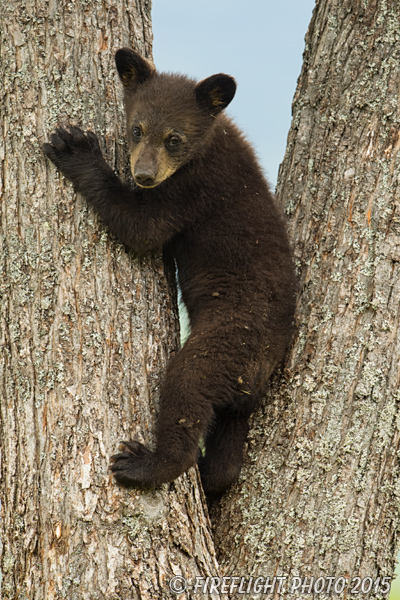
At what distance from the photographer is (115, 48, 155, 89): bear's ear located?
4.11m

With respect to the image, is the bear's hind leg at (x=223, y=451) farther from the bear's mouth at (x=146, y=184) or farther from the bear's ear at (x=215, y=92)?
the bear's ear at (x=215, y=92)

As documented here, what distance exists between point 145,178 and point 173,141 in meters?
0.59

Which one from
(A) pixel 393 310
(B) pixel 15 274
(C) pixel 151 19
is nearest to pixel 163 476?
(B) pixel 15 274

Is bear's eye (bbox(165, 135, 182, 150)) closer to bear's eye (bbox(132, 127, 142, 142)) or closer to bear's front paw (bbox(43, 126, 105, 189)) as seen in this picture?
bear's eye (bbox(132, 127, 142, 142))

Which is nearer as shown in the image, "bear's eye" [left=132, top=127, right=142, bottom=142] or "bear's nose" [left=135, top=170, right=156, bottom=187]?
"bear's nose" [left=135, top=170, right=156, bottom=187]

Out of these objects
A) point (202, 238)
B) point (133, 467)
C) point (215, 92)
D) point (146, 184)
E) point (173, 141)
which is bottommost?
point (133, 467)

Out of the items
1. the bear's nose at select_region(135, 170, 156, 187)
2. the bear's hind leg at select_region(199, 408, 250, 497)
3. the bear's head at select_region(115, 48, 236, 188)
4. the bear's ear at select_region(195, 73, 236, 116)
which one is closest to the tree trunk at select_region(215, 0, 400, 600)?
the bear's hind leg at select_region(199, 408, 250, 497)

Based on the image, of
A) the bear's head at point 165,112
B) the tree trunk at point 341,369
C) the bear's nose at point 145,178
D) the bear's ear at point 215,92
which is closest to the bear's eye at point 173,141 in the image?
the bear's head at point 165,112

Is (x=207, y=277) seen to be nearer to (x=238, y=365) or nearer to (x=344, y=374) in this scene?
(x=238, y=365)

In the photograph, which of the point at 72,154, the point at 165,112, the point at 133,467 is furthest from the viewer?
the point at 165,112

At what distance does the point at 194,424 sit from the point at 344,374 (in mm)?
958

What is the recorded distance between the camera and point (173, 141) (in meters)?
4.54

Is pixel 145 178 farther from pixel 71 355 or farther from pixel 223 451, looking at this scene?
pixel 223 451

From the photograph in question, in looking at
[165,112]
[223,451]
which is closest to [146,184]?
[165,112]
